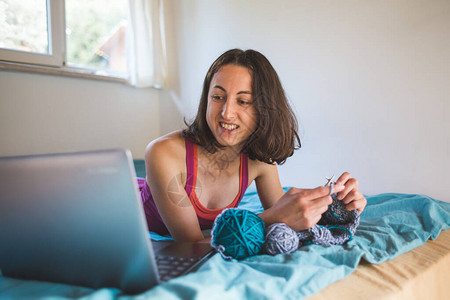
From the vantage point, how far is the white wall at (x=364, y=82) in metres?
1.33

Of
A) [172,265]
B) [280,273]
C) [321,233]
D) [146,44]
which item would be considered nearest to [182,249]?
[172,265]

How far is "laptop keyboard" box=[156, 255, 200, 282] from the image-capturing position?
0.53 meters

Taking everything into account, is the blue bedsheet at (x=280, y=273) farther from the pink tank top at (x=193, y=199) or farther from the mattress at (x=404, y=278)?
the pink tank top at (x=193, y=199)

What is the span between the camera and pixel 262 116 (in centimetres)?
99

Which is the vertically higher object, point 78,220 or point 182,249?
point 78,220

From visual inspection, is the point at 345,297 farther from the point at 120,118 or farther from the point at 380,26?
the point at 120,118

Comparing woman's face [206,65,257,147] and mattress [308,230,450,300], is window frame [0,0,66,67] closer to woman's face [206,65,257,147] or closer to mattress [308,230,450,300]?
woman's face [206,65,257,147]

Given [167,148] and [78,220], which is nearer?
[78,220]

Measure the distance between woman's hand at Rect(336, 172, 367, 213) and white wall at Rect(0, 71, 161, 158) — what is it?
75.8 inches

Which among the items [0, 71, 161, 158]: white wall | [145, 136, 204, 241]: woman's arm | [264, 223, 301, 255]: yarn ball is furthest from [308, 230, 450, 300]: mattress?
[0, 71, 161, 158]: white wall

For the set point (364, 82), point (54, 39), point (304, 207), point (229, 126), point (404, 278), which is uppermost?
point (54, 39)

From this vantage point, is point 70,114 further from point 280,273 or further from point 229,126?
point 280,273

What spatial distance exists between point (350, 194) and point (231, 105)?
15.6 inches

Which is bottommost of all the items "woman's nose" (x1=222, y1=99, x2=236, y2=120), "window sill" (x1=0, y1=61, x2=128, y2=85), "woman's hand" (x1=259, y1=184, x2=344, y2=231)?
"woman's hand" (x1=259, y1=184, x2=344, y2=231)
